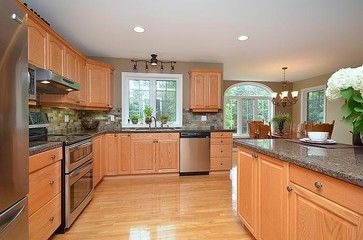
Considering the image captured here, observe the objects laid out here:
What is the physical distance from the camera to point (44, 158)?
182 centimetres

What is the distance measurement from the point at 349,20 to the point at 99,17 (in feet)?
10.3

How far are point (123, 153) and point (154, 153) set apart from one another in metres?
0.56

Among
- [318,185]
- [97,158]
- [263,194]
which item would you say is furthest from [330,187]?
[97,158]

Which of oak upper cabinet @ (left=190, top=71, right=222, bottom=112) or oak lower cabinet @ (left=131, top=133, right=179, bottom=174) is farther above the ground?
oak upper cabinet @ (left=190, top=71, right=222, bottom=112)

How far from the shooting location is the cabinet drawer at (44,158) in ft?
5.40

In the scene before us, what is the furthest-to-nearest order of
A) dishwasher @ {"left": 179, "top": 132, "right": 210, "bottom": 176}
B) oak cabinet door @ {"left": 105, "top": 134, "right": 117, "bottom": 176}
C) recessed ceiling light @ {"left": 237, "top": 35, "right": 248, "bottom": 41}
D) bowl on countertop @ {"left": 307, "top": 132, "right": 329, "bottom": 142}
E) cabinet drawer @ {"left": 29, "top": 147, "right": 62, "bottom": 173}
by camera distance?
1. dishwasher @ {"left": 179, "top": 132, "right": 210, "bottom": 176}
2. oak cabinet door @ {"left": 105, "top": 134, "right": 117, "bottom": 176}
3. recessed ceiling light @ {"left": 237, "top": 35, "right": 248, "bottom": 41}
4. bowl on countertop @ {"left": 307, "top": 132, "right": 329, "bottom": 142}
5. cabinet drawer @ {"left": 29, "top": 147, "right": 62, "bottom": 173}

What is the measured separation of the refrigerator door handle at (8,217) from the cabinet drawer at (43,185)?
0.47m

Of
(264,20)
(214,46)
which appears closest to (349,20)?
(264,20)

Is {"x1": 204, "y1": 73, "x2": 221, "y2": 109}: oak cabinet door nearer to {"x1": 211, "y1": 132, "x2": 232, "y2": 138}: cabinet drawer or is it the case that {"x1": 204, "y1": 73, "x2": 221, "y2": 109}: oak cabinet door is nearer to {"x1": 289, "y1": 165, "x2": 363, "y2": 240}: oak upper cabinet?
{"x1": 211, "y1": 132, "x2": 232, "y2": 138}: cabinet drawer

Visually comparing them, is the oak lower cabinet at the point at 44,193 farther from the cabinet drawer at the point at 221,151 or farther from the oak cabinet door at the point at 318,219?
the cabinet drawer at the point at 221,151

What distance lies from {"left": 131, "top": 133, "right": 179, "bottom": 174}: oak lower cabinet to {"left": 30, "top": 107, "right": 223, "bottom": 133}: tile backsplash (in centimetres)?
79

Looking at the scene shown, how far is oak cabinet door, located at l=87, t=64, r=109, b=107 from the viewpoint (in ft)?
13.4

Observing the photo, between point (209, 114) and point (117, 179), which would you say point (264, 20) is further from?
point (117, 179)

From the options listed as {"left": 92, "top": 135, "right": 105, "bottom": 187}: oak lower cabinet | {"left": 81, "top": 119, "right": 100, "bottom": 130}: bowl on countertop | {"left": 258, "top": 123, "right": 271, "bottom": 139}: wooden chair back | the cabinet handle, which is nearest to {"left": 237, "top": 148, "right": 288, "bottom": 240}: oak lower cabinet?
the cabinet handle
